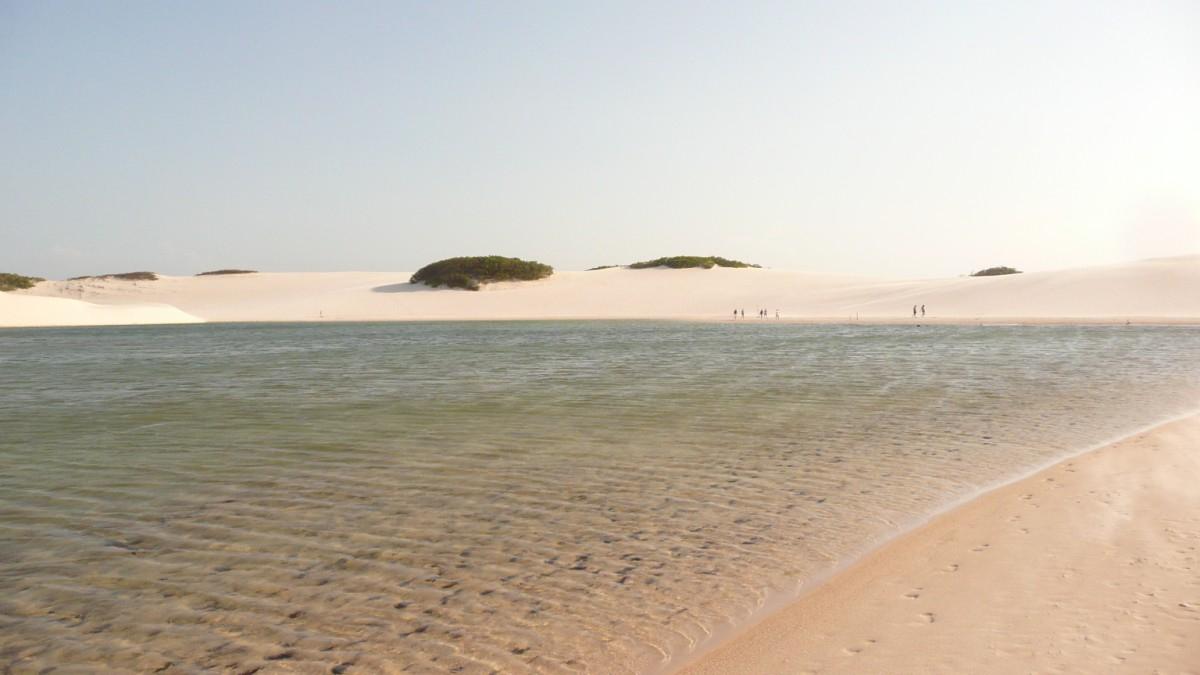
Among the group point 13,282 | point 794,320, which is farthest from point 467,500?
point 13,282

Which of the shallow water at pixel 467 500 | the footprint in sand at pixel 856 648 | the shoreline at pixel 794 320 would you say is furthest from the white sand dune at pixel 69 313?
the footprint in sand at pixel 856 648

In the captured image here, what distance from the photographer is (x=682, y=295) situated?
188 ft

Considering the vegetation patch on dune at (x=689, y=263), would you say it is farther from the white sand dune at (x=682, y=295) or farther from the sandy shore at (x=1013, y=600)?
the sandy shore at (x=1013, y=600)

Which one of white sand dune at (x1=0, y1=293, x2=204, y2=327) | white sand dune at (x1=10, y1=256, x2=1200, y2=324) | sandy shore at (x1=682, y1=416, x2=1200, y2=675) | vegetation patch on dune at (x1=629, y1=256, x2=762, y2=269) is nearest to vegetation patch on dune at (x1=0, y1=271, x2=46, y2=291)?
white sand dune at (x1=10, y1=256, x2=1200, y2=324)

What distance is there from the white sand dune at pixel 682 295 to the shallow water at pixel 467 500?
3171 centimetres

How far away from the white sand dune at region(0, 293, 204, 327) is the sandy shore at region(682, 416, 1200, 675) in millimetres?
49860

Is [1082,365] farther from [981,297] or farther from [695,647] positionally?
[981,297]

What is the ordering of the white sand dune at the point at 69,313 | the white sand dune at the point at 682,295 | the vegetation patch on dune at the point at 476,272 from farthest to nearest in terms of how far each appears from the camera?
the vegetation patch on dune at the point at 476,272 < the white sand dune at the point at 69,313 < the white sand dune at the point at 682,295

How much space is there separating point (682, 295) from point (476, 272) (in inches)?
619

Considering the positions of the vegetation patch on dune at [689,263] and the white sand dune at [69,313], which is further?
the vegetation patch on dune at [689,263]

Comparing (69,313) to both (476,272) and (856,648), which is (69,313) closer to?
(476,272)

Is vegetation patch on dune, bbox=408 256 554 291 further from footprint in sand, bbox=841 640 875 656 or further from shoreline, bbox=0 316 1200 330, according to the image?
footprint in sand, bbox=841 640 875 656

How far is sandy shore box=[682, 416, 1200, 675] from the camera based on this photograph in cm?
340

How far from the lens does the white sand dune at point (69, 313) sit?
43.5 metres
